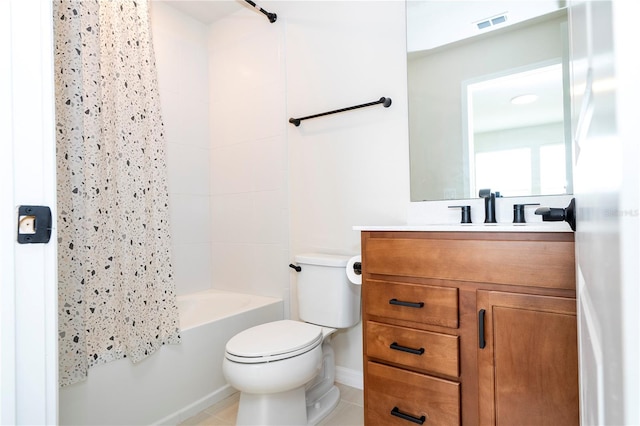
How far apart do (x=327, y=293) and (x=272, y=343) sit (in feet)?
1.59

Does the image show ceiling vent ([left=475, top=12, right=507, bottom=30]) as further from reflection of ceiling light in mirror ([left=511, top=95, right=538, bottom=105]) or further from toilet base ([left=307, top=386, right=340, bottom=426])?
toilet base ([left=307, top=386, right=340, bottom=426])

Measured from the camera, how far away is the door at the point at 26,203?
706mm

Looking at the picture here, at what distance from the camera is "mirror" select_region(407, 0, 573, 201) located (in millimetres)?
1435

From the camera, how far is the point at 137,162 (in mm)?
1691

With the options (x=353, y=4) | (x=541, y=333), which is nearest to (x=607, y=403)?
(x=541, y=333)

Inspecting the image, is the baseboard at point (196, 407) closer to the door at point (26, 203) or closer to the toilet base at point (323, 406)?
the toilet base at point (323, 406)

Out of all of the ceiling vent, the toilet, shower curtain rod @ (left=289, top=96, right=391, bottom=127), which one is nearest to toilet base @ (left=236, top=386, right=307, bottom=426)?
the toilet

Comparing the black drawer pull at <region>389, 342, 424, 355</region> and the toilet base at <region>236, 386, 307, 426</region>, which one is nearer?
the black drawer pull at <region>389, 342, 424, 355</region>

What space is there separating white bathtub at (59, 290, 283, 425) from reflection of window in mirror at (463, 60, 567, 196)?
1.55m

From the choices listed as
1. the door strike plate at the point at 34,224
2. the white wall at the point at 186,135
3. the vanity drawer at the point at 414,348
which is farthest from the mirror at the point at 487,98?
the white wall at the point at 186,135

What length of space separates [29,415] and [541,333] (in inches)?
52.4

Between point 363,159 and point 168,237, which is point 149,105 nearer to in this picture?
point 168,237

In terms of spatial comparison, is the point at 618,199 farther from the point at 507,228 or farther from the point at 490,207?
the point at 490,207

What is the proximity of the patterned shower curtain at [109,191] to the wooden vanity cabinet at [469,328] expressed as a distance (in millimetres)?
1091
